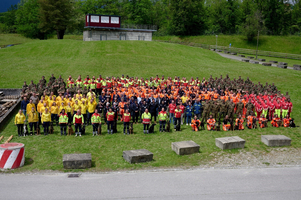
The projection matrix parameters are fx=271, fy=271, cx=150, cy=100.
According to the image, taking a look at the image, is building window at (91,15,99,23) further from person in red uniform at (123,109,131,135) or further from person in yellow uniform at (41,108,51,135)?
person in red uniform at (123,109,131,135)

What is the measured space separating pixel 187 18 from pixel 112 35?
3575 cm

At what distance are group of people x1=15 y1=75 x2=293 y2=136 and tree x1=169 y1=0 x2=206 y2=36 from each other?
64.1 metres

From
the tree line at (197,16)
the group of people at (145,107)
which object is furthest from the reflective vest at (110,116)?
the tree line at (197,16)

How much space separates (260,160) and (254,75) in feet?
85.3

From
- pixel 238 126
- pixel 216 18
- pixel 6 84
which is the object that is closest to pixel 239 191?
pixel 238 126

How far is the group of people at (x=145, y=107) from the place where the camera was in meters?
17.4

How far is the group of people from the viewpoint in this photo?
17375 millimetres

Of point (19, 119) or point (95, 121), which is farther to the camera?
point (95, 121)

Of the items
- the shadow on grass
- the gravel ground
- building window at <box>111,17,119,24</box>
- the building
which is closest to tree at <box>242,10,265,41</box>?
the building

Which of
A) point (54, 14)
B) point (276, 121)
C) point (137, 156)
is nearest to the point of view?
point (137, 156)

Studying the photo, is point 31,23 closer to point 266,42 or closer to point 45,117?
point 266,42

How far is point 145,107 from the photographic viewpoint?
19.6 m

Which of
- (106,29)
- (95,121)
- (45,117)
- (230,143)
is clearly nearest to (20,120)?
(45,117)

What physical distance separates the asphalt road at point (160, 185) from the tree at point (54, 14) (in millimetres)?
57966
